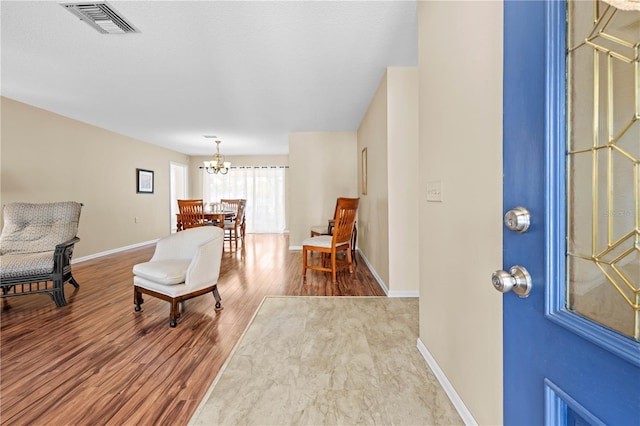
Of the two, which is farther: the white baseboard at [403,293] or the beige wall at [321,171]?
the beige wall at [321,171]

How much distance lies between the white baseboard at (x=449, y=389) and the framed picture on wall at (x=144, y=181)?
6.50 m

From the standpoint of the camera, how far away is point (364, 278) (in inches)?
144

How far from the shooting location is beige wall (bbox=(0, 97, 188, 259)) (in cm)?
384

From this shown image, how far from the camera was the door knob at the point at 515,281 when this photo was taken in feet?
1.85

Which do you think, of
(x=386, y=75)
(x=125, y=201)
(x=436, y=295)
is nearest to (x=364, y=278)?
(x=436, y=295)

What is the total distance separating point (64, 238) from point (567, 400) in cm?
415

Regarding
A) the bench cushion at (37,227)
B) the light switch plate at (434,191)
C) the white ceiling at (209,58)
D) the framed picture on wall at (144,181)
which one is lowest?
the bench cushion at (37,227)

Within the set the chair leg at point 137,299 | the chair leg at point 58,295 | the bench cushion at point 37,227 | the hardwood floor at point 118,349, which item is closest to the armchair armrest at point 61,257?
the chair leg at point 58,295

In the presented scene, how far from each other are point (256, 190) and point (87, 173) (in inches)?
155

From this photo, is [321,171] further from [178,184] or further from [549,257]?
[549,257]

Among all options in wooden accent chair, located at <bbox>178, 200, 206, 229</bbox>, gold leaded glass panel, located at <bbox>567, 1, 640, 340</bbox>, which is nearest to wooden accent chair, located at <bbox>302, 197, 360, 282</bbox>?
wooden accent chair, located at <bbox>178, 200, 206, 229</bbox>

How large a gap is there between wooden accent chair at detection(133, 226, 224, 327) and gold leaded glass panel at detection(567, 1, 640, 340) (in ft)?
7.95

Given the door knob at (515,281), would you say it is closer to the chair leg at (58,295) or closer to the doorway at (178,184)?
Answer: the chair leg at (58,295)

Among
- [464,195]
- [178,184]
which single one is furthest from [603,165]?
[178,184]
